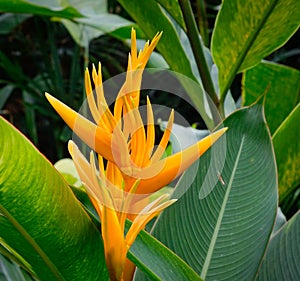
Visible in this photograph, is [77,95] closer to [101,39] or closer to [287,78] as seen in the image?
[101,39]

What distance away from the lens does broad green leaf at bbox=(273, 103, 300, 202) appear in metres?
0.73

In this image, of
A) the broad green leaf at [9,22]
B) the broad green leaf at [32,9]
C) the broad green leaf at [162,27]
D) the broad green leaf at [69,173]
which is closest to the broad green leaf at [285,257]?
the broad green leaf at [162,27]

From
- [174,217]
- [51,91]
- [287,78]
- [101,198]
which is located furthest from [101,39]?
[101,198]

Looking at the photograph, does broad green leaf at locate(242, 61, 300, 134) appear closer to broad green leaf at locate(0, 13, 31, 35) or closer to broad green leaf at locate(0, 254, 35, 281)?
broad green leaf at locate(0, 254, 35, 281)

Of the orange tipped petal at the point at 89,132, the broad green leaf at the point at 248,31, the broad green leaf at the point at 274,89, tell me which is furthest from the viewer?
the broad green leaf at the point at 274,89

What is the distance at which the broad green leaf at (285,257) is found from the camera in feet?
1.81

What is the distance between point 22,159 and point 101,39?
1969 millimetres

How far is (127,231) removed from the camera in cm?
42

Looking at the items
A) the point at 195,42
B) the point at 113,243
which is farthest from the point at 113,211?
the point at 195,42

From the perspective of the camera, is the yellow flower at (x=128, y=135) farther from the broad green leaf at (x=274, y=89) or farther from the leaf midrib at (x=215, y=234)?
the broad green leaf at (x=274, y=89)

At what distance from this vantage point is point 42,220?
0.40m

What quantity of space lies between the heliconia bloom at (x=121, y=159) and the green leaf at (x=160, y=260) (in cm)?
4

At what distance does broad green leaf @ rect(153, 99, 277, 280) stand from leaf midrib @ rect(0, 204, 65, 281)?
0.42ft

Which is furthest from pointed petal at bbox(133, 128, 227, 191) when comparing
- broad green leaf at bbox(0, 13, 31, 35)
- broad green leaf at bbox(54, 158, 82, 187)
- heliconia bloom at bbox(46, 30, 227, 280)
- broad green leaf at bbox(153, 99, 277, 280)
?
broad green leaf at bbox(0, 13, 31, 35)
